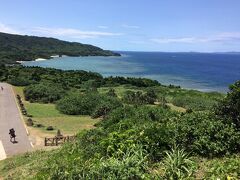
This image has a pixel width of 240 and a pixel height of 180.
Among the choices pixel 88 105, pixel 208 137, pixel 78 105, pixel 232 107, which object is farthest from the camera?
pixel 78 105

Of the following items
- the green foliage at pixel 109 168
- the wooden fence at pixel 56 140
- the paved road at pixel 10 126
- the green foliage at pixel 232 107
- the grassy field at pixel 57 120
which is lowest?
the grassy field at pixel 57 120

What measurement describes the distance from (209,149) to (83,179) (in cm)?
429

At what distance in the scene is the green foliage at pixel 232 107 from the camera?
529 inches

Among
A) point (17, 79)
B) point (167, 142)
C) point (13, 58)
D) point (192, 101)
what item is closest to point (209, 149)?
point (167, 142)

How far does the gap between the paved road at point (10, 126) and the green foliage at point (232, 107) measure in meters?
16.3

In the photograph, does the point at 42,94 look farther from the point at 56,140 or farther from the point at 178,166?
the point at 178,166

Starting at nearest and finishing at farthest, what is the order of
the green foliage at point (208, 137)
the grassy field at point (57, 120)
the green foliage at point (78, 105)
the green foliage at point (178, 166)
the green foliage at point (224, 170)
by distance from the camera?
the green foliage at point (224, 170) < the green foliage at point (178, 166) < the green foliage at point (208, 137) < the grassy field at point (57, 120) < the green foliage at point (78, 105)

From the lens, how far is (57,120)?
132 ft

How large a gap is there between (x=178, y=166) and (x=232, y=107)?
437 cm

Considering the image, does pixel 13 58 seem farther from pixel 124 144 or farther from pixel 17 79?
pixel 124 144

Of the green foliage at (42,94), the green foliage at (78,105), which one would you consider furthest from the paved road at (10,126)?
the green foliage at (78,105)

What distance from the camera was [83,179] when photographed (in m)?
9.91

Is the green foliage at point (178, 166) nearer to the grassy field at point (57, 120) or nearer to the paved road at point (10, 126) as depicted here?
the paved road at point (10, 126)

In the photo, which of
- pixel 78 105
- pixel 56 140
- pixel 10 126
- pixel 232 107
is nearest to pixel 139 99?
pixel 78 105
